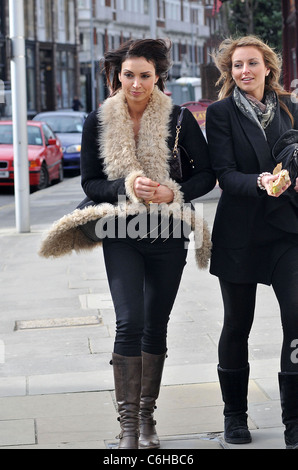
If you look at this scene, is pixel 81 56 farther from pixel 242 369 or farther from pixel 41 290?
pixel 242 369

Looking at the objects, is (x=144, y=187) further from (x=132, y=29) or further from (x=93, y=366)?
(x=132, y=29)

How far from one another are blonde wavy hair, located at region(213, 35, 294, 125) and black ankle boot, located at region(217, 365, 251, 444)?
119cm

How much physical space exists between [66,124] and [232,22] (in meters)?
13.1

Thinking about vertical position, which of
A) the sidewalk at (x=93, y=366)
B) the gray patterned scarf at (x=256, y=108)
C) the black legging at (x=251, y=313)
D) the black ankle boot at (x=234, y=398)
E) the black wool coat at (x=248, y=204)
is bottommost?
the sidewalk at (x=93, y=366)

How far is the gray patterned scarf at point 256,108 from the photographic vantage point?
428 cm

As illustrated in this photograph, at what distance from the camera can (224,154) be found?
14.0 feet

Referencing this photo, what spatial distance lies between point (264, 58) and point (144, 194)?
833 millimetres

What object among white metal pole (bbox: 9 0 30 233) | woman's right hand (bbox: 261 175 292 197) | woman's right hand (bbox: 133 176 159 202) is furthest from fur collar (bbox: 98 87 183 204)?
white metal pole (bbox: 9 0 30 233)

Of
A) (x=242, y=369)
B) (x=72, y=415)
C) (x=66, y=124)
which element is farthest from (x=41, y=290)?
(x=66, y=124)

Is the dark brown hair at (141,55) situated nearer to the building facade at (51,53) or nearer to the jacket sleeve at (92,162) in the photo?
the jacket sleeve at (92,162)

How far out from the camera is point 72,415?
4848mm

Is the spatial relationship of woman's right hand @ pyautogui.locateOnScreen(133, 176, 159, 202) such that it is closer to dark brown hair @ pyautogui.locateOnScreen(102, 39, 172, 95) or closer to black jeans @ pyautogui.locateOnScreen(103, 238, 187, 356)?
black jeans @ pyautogui.locateOnScreen(103, 238, 187, 356)

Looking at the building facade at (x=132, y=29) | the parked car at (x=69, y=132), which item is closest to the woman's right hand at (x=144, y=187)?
the parked car at (x=69, y=132)

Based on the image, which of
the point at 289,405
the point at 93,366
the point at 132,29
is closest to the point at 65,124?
the point at 93,366
